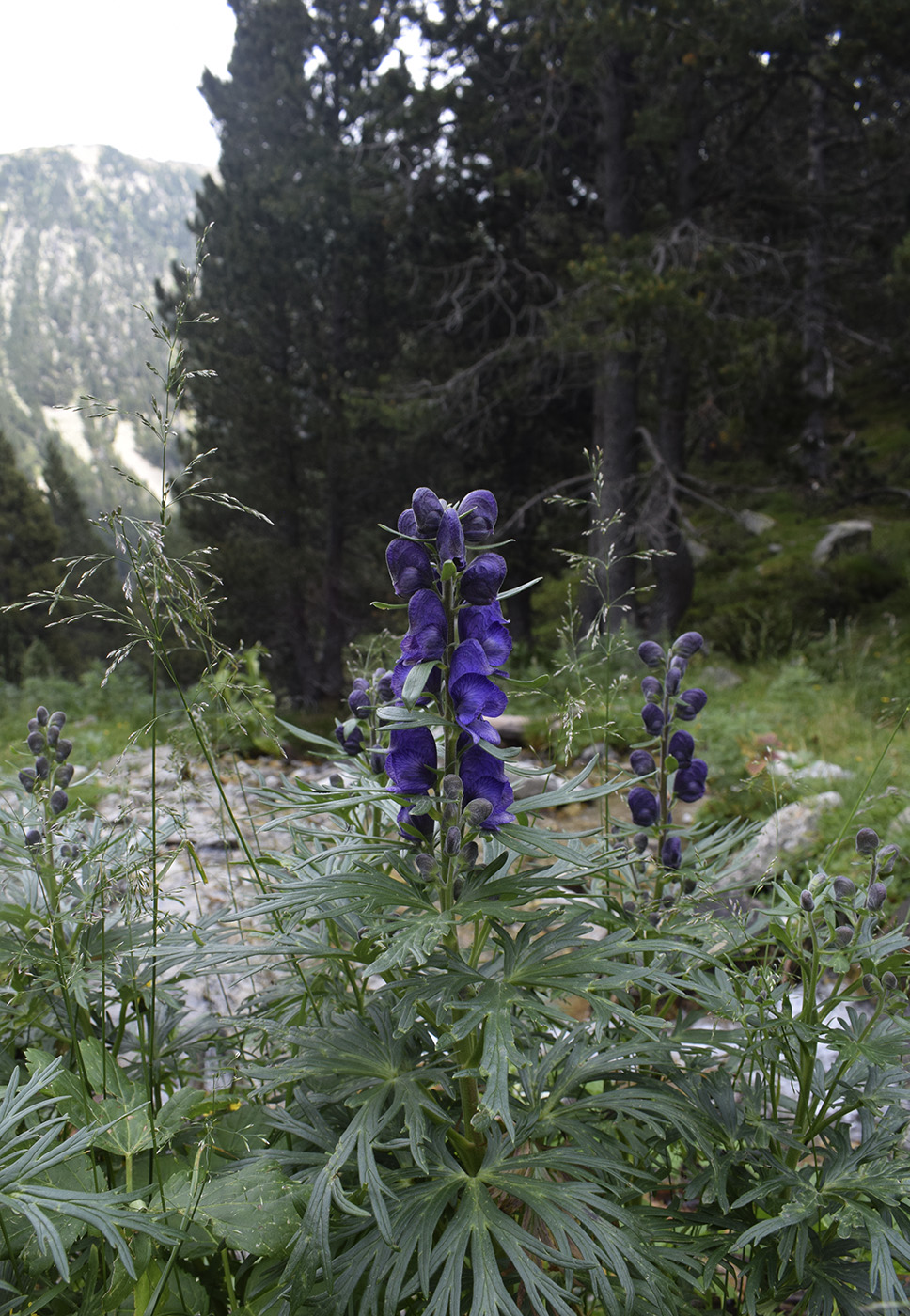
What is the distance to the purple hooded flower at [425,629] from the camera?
1.31m

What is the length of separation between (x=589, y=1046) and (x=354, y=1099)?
46cm

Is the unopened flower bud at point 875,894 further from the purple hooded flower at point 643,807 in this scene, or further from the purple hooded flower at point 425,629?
the purple hooded flower at point 425,629

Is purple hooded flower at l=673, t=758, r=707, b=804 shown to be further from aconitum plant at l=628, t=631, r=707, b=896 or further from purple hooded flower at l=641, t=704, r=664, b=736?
purple hooded flower at l=641, t=704, r=664, b=736

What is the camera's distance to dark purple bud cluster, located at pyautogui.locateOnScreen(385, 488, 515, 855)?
1.30 meters

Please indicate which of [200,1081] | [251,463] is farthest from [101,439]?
[200,1081]

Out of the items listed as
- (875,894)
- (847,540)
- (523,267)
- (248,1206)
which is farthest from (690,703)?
(847,540)

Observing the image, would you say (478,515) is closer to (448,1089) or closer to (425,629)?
(425,629)

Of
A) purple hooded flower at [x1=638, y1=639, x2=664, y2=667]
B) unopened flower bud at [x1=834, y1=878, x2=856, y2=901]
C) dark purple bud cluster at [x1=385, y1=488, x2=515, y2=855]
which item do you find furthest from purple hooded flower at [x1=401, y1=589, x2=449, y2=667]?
unopened flower bud at [x1=834, y1=878, x2=856, y2=901]

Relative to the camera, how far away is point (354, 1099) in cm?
130

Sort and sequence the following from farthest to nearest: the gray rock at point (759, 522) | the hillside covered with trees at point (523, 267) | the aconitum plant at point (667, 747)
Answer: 1. the gray rock at point (759, 522)
2. the hillside covered with trees at point (523, 267)
3. the aconitum plant at point (667, 747)

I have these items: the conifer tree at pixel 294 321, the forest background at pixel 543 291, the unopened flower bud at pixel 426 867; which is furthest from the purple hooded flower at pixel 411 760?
the conifer tree at pixel 294 321

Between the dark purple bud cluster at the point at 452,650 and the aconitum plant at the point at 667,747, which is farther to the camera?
the aconitum plant at the point at 667,747

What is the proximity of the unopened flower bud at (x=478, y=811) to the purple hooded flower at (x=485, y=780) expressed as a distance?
0.14 ft

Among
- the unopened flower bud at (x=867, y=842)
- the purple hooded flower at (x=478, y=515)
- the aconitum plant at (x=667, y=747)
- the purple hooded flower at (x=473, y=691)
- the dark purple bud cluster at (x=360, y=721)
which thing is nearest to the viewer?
the purple hooded flower at (x=473, y=691)
